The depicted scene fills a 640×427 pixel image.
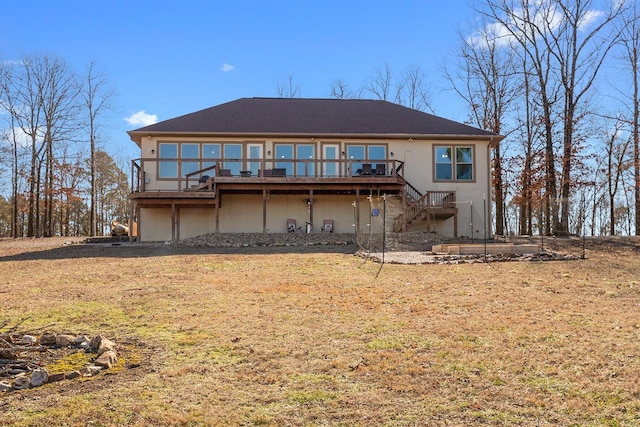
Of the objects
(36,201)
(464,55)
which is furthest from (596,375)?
(36,201)

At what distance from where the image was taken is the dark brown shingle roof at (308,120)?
20.5 m

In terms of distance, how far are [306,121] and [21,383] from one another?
18.8m

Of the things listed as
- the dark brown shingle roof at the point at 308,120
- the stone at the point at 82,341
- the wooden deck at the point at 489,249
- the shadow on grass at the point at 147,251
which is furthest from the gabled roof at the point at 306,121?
the stone at the point at 82,341

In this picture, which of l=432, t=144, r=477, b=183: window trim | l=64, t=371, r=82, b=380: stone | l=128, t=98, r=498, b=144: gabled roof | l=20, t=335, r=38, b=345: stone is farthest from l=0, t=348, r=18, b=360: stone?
l=432, t=144, r=477, b=183: window trim

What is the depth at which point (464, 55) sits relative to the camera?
28391 millimetres

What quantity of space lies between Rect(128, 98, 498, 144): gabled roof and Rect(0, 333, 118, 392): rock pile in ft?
51.5

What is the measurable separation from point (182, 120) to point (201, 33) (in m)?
3.77

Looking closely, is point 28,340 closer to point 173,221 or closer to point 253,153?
point 173,221

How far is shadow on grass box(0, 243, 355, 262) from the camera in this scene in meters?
14.2

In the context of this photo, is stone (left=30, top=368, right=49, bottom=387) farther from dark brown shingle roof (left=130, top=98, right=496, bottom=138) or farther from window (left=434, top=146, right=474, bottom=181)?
window (left=434, top=146, right=474, bottom=181)

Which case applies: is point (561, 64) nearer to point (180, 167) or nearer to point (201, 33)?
point (201, 33)

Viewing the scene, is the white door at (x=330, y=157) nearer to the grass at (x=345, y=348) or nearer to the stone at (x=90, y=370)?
the grass at (x=345, y=348)

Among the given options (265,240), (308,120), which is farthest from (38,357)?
(308,120)

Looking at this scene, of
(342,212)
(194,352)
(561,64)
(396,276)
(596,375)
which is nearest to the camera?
(596,375)
